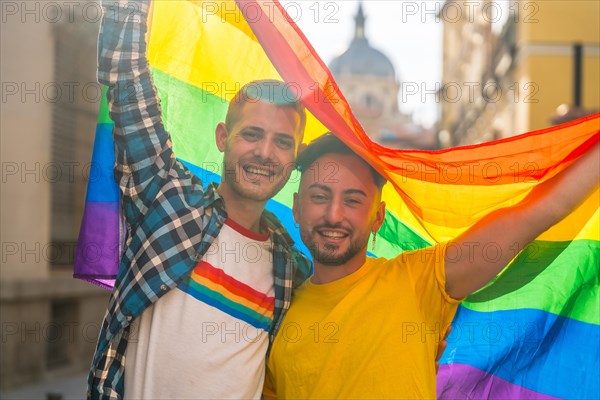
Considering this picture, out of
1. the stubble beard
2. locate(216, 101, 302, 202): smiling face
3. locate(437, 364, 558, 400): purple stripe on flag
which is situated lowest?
locate(437, 364, 558, 400): purple stripe on flag

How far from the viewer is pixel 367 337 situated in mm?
3068

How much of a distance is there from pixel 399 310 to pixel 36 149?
9.65m

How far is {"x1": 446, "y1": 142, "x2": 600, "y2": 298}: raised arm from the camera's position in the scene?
304 cm

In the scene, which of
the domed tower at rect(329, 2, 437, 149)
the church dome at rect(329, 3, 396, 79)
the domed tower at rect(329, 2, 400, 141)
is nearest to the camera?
the domed tower at rect(329, 2, 437, 149)

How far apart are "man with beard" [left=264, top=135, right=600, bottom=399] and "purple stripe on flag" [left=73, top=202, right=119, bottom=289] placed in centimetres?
71

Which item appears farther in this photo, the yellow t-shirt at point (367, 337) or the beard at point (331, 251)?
the beard at point (331, 251)

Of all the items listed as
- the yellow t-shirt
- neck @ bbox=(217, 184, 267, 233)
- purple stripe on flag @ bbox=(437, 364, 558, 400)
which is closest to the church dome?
purple stripe on flag @ bbox=(437, 364, 558, 400)

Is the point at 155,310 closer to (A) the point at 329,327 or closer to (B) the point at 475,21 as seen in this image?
(A) the point at 329,327

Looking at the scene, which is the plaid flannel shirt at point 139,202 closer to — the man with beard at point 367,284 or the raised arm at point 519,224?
the man with beard at point 367,284

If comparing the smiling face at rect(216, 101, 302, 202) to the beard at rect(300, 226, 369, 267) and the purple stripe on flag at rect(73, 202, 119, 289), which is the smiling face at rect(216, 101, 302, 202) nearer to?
the beard at rect(300, 226, 369, 267)

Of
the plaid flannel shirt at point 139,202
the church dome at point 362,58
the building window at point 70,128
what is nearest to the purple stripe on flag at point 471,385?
the plaid flannel shirt at point 139,202

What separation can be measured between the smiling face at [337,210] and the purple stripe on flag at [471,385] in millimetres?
618

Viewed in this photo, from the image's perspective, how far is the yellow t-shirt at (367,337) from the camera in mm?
3023

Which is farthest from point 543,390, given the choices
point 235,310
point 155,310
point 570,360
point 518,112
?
point 518,112
